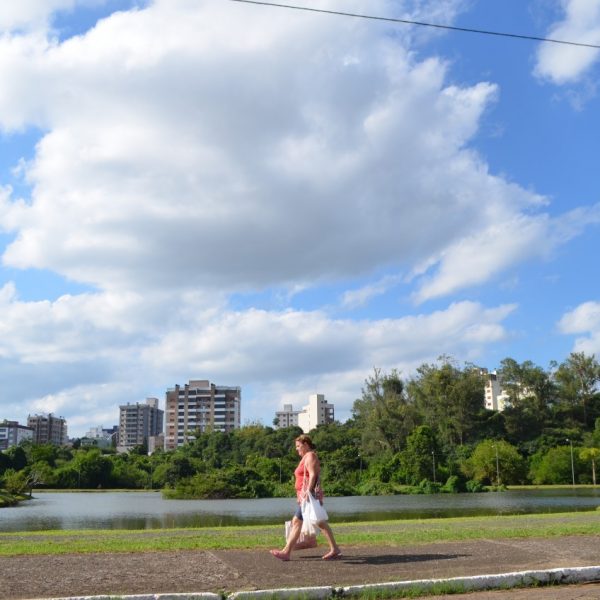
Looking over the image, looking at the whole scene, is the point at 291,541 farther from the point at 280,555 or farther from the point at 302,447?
the point at 302,447

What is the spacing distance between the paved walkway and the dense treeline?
168 feet

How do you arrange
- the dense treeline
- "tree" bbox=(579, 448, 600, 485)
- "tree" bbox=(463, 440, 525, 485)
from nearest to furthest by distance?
the dense treeline
"tree" bbox=(463, 440, 525, 485)
"tree" bbox=(579, 448, 600, 485)

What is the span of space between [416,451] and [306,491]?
2819 inches

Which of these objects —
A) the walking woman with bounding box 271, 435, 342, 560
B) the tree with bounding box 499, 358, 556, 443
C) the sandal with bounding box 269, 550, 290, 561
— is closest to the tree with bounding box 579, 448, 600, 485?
the tree with bounding box 499, 358, 556, 443

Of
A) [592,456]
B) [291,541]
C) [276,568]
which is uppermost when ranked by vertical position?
[291,541]

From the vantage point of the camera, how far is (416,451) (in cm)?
7912

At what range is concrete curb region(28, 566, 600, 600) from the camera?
301 inches

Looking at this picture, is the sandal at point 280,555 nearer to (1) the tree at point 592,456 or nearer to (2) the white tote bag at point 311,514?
(2) the white tote bag at point 311,514

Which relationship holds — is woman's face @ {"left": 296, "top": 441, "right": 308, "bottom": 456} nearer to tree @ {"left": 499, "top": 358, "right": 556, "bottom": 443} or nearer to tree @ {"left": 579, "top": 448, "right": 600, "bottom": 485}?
tree @ {"left": 579, "top": 448, "right": 600, "bottom": 485}

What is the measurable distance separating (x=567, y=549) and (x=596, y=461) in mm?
78440

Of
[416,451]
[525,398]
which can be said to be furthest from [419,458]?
[525,398]

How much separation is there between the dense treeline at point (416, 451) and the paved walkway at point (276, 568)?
5113 centimetres

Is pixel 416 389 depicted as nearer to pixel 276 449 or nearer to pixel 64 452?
pixel 276 449

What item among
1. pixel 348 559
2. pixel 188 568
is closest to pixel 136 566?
pixel 188 568
